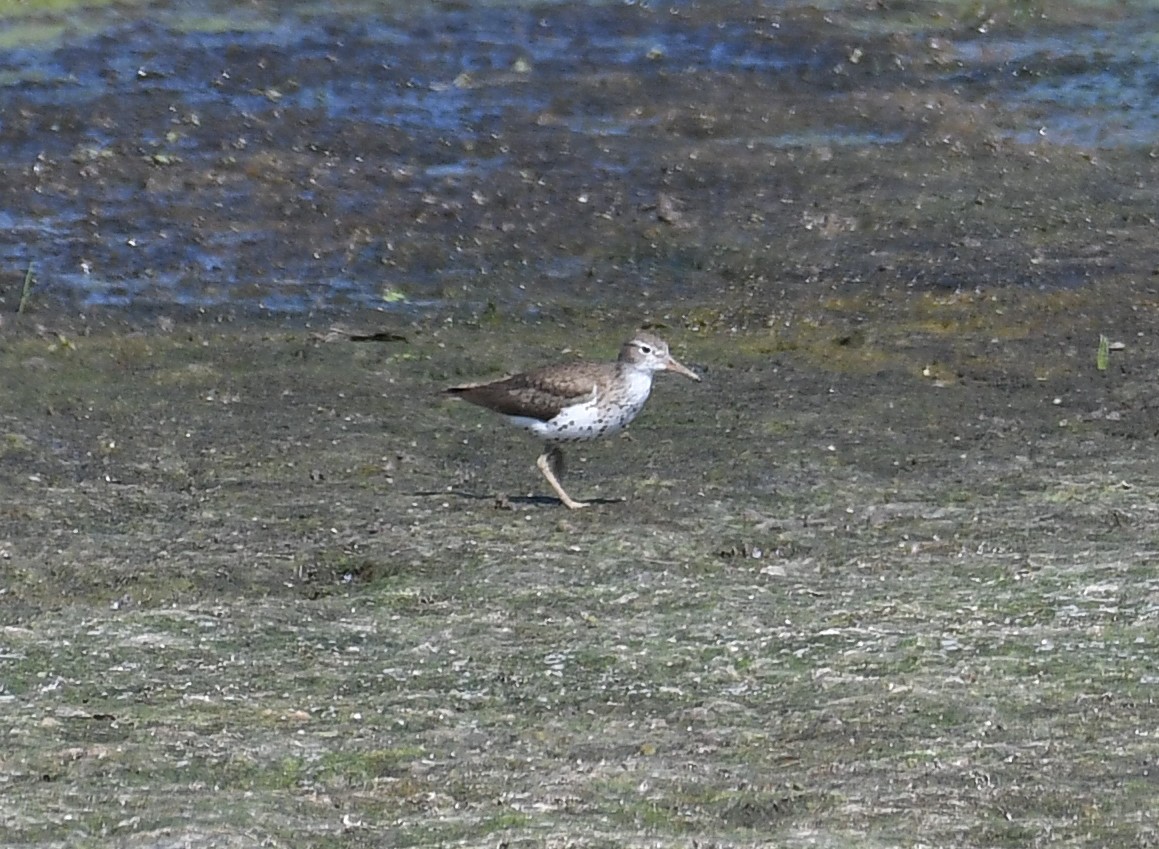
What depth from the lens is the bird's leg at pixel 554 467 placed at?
8.88 m

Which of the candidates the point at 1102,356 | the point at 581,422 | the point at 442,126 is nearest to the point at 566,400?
the point at 581,422

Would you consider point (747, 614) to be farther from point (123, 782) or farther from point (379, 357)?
point (379, 357)

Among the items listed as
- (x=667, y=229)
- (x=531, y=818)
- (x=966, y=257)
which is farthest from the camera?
(x=667, y=229)

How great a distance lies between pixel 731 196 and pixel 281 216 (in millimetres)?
2703

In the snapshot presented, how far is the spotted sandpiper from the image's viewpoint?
354 inches

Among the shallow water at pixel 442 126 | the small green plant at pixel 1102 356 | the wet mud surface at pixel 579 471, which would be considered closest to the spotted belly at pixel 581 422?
the wet mud surface at pixel 579 471

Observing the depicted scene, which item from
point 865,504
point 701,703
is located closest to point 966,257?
point 865,504

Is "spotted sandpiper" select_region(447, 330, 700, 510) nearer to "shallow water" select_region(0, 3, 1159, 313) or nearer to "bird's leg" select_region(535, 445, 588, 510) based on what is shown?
"bird's leg" select_region(535, 445, 588, 510)

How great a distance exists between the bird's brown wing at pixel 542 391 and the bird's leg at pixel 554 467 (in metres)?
0.18

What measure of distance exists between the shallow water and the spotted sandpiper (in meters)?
3.16

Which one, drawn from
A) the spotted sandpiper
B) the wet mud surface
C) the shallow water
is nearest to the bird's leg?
the spotted sandpiper

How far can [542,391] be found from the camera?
908 cm

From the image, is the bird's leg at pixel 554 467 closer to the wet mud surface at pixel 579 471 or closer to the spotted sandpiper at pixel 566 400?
the spotted sandpiper at pixel 566 400

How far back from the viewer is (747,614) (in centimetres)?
735
